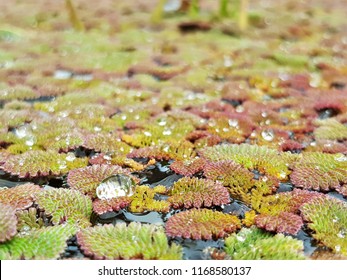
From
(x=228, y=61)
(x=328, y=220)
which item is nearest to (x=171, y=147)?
(x=328, y=220)

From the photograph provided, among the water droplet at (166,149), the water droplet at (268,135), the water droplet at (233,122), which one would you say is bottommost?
the water droplet at (268,135)

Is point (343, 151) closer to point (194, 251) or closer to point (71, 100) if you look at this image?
point (194, 251)

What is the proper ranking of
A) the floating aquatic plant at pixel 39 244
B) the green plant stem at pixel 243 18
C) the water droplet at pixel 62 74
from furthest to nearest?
the green plant stem at pixel 243 18
the water droplet at pixel 62 74
the floating aquatic plant at pixel 39 244

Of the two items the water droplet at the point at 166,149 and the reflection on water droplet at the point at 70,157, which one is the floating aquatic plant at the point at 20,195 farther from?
the water droplet at the point at 166,149

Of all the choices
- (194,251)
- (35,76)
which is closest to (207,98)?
(35,76)

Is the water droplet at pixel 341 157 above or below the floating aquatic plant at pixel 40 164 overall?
below

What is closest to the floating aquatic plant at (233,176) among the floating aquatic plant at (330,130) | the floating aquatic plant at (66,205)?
the floating aquatic plant at (66,205)
